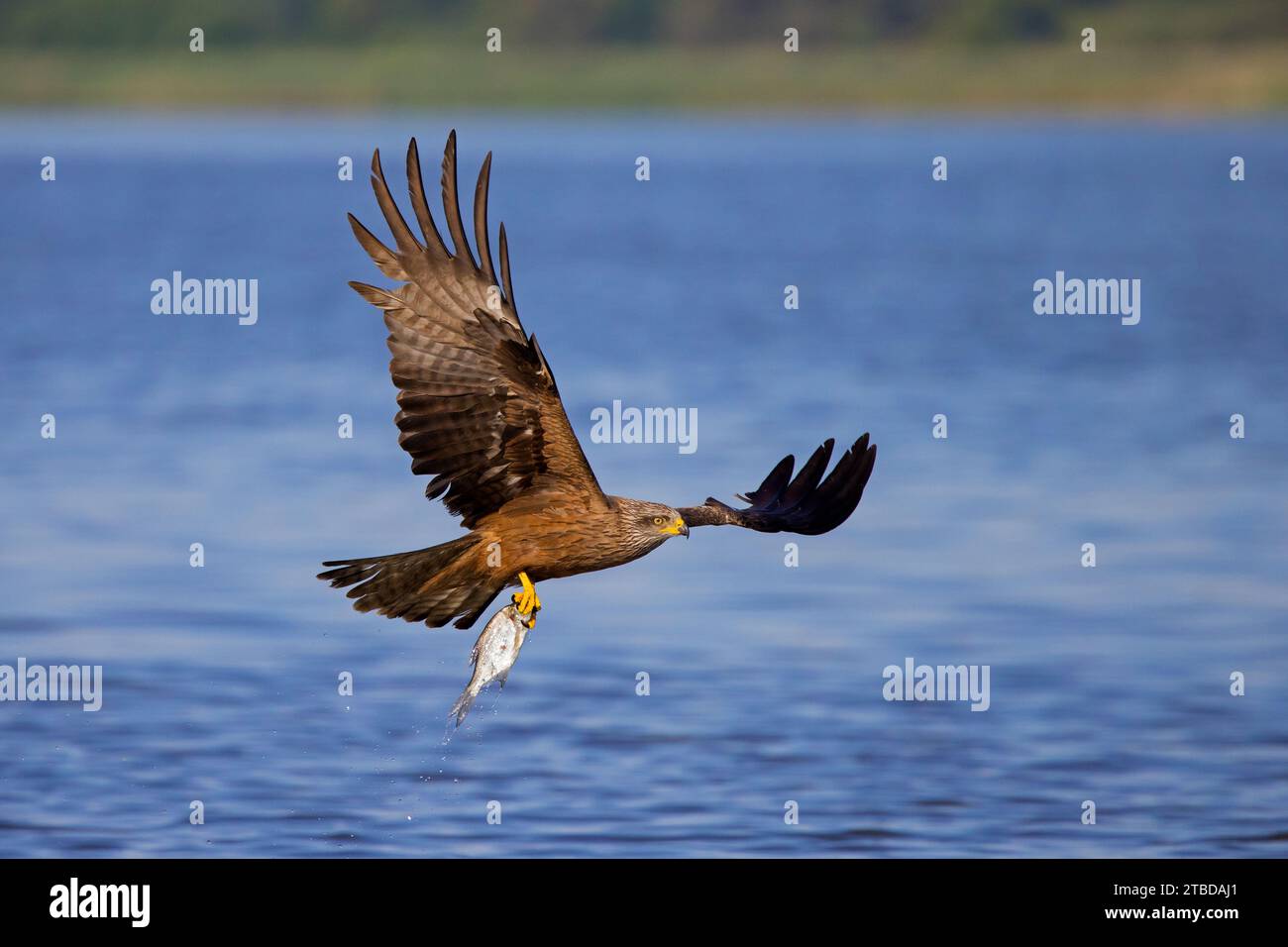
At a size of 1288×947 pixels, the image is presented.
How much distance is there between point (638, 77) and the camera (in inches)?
4582

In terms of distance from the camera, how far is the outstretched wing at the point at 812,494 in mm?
11016

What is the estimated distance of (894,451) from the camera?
22.6 m

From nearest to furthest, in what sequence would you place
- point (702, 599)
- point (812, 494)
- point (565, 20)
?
point (812, 494)
point (702, 599)
point (565, 20)

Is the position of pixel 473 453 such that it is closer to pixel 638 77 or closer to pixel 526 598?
pixel 526 598

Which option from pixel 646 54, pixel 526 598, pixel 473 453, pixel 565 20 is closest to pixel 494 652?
pixel 526 598

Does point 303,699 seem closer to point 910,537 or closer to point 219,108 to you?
point 910,537

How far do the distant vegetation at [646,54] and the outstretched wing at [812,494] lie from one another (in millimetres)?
96785

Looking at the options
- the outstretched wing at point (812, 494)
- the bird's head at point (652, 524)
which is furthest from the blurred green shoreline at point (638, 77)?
the bird's head at point (652, 524)

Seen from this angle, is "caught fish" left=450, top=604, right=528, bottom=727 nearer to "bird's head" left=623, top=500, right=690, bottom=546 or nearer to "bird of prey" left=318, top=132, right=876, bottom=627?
"bird of prey" left=318, top=132, right=876, bottom=627

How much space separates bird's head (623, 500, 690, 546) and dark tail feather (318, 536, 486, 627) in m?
0.73

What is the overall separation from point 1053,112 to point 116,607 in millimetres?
114651

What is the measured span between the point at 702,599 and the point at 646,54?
10652 cm

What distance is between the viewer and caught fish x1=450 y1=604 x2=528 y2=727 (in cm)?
925

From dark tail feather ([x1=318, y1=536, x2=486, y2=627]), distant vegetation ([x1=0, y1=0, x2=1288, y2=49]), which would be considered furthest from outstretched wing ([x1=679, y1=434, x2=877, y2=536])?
distant vegetation ([x1=0, y1=0, x2=1288, y2=49])
